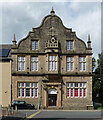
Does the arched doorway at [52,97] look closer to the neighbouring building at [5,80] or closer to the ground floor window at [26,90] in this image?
the ground floor window at [26,90]

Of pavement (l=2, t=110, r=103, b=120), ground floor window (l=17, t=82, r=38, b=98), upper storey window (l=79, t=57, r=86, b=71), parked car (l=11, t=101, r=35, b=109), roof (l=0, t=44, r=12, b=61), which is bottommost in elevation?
parked car (l=11, t=101, r=35, b=109)

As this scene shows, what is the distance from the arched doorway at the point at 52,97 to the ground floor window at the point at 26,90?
2300 mm

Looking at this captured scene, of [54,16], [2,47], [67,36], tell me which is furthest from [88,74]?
[2,47]

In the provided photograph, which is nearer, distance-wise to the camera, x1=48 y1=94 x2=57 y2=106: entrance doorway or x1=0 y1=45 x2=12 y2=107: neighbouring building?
x1=48 y1=94 x2=57 y2=106: entrance doorway

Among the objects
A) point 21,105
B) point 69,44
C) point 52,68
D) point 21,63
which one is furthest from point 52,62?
point 21,105

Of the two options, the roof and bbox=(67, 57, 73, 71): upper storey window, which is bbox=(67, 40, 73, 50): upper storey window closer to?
bbox=(67, 57, 73, 71): upper storey window

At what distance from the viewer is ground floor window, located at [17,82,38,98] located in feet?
144

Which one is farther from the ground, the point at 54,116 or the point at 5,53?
the point at 5,53

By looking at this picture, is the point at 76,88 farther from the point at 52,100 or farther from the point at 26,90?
the point at 26,90

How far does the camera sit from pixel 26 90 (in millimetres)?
44094

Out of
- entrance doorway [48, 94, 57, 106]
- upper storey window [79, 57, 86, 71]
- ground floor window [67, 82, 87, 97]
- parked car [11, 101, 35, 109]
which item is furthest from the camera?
upper storey window [79, 57, 86, 71]

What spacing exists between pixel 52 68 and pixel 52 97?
4.91m

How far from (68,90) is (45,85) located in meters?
3.89

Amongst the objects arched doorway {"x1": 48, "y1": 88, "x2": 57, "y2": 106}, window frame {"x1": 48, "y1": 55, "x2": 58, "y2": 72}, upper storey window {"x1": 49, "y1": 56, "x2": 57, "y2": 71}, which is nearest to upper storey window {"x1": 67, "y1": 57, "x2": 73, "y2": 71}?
window frame {"x1": 48, "y1": 55, "x2": 58, "y2": 72}
